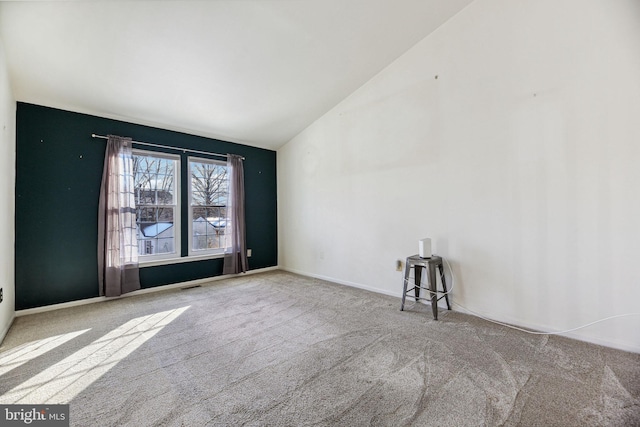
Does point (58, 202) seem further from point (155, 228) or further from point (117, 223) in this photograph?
point (155, 228)

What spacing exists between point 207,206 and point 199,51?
7.73ft

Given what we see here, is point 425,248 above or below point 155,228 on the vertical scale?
below

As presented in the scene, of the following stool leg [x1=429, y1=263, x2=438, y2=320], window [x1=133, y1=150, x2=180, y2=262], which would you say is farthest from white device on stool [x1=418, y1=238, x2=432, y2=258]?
window [x1=133, y1=150, x2=180, y2=262]

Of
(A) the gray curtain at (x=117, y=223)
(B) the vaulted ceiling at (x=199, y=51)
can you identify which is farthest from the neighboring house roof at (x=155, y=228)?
(B) the vaulted ceiling at (x=199, y=51)

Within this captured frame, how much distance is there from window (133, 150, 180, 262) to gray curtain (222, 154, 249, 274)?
78 centimetres

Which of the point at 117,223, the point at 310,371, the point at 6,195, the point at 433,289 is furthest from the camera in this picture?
the point at 117,223

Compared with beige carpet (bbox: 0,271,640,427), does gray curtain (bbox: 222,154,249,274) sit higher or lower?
higher

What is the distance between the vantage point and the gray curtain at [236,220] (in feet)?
14.5

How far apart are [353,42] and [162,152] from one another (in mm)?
2965

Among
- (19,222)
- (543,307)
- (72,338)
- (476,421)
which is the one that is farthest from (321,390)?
(19,222)

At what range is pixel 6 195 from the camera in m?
2.49

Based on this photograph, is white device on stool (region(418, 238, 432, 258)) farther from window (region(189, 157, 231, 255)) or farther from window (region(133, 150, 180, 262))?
window (region(133, 150, 180, 262))

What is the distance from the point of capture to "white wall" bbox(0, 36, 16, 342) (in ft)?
7.48

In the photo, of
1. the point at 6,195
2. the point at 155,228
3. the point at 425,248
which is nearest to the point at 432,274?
the point at 425,248
